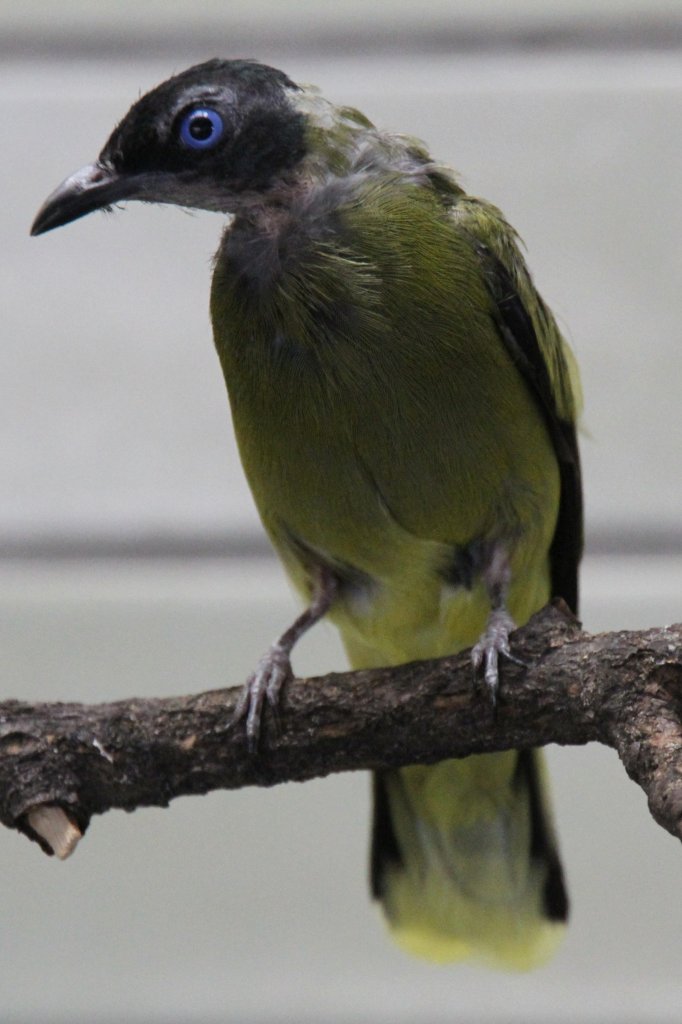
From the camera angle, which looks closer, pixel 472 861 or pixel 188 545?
pixel 472 861

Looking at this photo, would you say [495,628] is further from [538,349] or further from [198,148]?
[198,148]

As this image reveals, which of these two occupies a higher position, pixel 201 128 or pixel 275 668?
pixel 201 128

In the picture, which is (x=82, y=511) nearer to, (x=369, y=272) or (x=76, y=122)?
(x=76, y=122)

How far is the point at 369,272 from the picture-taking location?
1.89m

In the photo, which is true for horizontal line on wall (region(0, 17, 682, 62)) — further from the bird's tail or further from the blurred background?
the bird's tail

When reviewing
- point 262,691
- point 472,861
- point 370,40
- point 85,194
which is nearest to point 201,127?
point 85,194

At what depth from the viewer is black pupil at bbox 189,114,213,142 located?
1853 mm

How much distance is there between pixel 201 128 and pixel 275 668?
847 mm

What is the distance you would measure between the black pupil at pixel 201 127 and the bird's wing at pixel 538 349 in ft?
1.34

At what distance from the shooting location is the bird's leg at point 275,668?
1.79 metres

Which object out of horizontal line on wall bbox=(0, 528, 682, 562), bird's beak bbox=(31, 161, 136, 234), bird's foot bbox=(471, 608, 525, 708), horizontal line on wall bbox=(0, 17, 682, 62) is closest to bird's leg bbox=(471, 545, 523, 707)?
bird's foot bbox=(471, 608, 525, 708)

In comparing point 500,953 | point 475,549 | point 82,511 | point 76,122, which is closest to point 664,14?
point 76,122

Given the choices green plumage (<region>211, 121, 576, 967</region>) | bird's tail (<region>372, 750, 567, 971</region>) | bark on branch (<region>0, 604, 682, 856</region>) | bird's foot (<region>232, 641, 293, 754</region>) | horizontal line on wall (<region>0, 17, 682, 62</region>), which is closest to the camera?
bark on branch (<region>0, 604, 682, 856</region>)

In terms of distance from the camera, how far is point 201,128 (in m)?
1.86
